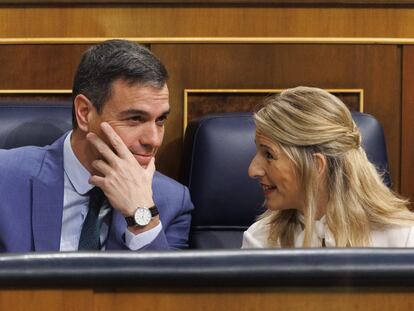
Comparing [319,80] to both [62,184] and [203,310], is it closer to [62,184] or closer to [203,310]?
[62,184]

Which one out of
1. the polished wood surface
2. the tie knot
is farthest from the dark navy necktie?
the polished wood surface

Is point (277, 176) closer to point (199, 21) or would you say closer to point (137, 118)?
point (137, 118)

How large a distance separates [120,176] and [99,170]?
30mm

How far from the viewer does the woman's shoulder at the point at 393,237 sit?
785mm

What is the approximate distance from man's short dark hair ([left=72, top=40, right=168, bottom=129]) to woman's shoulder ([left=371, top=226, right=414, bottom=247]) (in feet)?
0.81

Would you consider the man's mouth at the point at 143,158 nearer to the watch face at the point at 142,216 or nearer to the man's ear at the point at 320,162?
the watch face at the point at 142,216

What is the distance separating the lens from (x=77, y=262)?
1.39 ft

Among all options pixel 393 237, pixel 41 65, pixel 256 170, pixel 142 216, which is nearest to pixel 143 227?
pixel 142 216

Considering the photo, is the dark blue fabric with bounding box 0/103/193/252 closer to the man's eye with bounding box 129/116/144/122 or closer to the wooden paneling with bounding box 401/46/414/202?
the man's eye with bounding box 129/116/144/122

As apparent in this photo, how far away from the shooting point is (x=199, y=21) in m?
1.12

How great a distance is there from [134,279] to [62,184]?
0.43m

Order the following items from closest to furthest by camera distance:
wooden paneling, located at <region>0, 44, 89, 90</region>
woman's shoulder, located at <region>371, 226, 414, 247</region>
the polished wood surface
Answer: the polished wood surface → woman's shoulder, located at <region>371, 226, 414, 247</region> → wooden paneling, located at <region>0, 44, 89, 90</region>

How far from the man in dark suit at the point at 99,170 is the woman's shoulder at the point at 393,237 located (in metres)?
0.19

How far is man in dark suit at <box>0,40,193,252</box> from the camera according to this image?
0.81 meters
